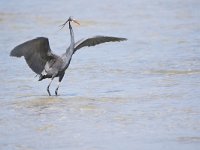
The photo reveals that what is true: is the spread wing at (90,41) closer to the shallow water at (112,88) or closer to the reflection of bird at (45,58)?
the reflection of bird at (45,58)

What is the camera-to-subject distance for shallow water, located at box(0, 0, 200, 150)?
921 cm

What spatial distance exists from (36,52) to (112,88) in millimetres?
1374

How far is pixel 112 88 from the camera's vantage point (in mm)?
12570

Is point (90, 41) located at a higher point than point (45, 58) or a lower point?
higher

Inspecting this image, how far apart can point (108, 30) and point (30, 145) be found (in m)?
10.3

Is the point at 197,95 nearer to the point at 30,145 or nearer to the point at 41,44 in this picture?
the point at 41,44

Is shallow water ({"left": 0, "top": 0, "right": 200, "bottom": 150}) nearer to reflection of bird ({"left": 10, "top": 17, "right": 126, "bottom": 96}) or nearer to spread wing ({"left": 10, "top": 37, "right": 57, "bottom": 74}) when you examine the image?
reflection of bird ({"left": 10, "top": 17, "right": 126, "bottom": 96})

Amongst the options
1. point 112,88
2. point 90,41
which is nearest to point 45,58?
point 90,41

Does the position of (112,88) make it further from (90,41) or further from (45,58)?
(45,58)

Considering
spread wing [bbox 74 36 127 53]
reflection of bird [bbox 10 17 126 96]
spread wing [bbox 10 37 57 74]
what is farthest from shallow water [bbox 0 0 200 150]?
spread wing [bbox 74 36 127 53]

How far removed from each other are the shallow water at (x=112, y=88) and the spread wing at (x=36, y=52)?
49 cm

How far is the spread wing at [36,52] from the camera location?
11797 mm

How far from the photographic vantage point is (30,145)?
351 inches

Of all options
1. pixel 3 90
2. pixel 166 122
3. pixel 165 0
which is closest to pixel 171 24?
pixel 165 0
